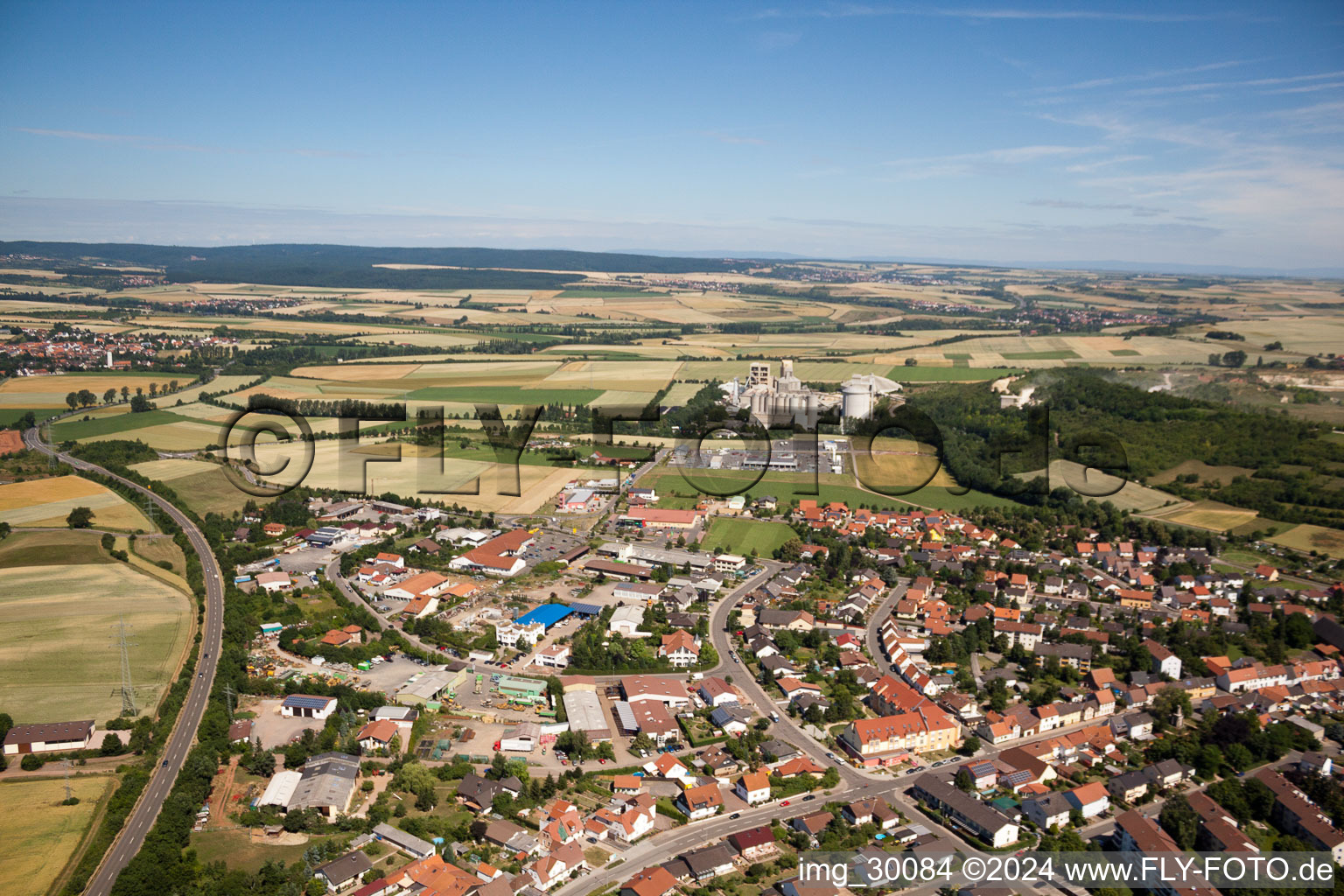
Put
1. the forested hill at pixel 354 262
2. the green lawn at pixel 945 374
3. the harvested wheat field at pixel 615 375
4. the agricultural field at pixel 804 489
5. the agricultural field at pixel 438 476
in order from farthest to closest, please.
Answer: the forested hill at pixel 354 262
the green lawn at pixel 945 374
the harvested wheat field at pixel 615 375
the agricultural field at pixel 438 476
the agricultural field at pixel 804 489

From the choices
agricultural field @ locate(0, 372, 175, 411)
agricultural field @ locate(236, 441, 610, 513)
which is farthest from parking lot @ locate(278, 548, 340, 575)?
agricultural field @ locate(0, 372, 175, 411)

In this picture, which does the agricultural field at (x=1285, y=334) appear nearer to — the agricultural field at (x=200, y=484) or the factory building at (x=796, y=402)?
the factory building at (x=796, y=402)

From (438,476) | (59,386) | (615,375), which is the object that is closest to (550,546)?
(438,476)

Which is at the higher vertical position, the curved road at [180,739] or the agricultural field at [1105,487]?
the agricultural field at [1105,487]

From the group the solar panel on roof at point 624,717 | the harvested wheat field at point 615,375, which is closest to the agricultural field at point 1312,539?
the solar panel on roof at point 624,717

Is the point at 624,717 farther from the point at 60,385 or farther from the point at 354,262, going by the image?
the point at 354,262

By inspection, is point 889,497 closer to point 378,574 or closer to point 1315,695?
point 1315,695

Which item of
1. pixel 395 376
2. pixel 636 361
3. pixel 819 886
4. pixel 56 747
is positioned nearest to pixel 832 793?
pixel 819 886

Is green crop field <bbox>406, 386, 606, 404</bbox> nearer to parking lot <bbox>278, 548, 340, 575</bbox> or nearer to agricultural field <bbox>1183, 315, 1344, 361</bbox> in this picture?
parking lot <bbox>278, 548, 340, 575</bbox>
